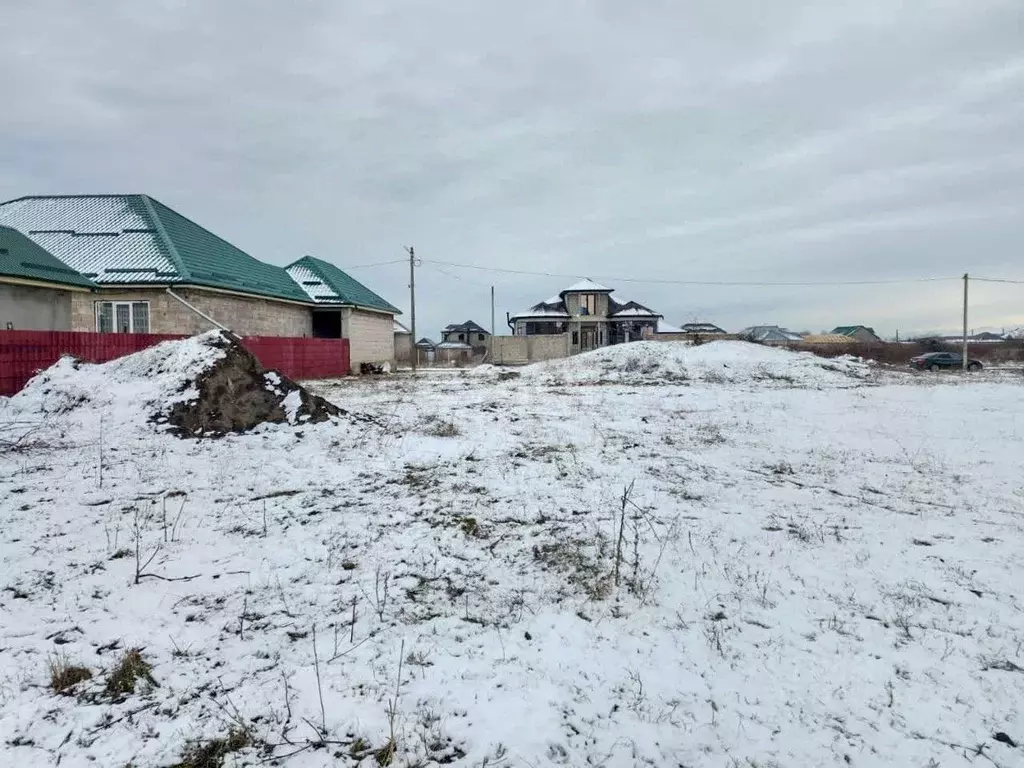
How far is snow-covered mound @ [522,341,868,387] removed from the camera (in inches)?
971

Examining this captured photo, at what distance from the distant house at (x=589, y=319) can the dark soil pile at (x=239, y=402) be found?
42.3 m

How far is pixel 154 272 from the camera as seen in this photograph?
19641 mm

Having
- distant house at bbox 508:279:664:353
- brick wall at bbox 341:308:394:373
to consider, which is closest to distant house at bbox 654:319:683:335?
distant house at bbox 508:279:664:353

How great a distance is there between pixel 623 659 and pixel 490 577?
4.38 ft

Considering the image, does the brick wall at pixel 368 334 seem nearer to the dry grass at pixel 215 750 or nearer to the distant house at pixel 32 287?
the distant house at pixel 32 287

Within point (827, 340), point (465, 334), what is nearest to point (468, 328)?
point (465, 334)

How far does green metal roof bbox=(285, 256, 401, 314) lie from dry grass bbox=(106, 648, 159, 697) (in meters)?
26.0

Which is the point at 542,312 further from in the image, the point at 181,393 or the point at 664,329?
the point at 181,393

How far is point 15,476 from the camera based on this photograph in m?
6.58

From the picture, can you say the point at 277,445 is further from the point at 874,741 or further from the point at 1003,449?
the point at 1003,449

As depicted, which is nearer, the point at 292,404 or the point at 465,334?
the point at 292,404

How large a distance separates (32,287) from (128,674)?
57.5ft

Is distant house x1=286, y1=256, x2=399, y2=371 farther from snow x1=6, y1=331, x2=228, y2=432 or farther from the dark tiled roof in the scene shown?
the dark tiled roof

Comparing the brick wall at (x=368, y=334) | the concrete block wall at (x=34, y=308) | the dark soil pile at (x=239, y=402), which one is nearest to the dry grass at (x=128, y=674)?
the dark soil pile at (x=239, y=402)
